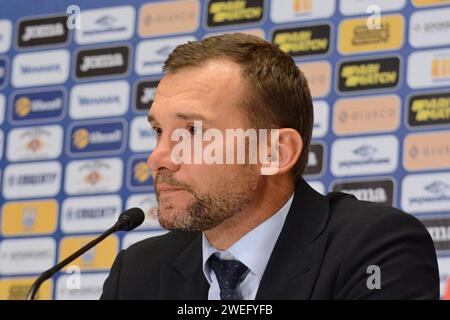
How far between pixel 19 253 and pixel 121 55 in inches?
39.8

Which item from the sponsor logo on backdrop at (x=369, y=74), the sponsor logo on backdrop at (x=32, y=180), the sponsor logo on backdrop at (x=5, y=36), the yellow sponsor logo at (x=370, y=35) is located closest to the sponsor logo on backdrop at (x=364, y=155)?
the sponsor logo on backdrop at (x=369, y=74)

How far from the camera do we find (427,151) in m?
3.58

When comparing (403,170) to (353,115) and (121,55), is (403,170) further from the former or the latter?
(121,55)

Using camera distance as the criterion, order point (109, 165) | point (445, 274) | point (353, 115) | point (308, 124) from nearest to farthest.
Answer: point (308, 124), point (445, 274), point (353, 115), point (109, 165)

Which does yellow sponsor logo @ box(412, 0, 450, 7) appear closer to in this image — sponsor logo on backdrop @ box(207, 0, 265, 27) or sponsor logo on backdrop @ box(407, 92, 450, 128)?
sponsor logo on backdrop @ box(407, 92, 450, 128)

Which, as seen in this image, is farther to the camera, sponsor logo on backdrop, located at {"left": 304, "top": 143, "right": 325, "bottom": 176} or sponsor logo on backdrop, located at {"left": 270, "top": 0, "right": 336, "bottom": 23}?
sponsor logo on backdrop, located at {"left": 270, "top": 0, "right": 336, "bottom": 23}

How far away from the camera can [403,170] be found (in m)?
3.59

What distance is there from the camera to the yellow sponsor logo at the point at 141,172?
4.05 meters

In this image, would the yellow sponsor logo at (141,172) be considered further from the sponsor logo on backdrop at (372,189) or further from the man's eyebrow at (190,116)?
the man's eyebrow at (190,116)

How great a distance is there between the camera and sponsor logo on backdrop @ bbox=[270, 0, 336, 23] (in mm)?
3875

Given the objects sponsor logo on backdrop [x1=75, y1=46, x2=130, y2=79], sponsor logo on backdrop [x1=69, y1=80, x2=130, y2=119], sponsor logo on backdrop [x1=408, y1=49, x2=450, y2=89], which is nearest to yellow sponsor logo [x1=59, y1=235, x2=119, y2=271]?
sponsor logo on backdrop [x1=69, y1=80, x2=130, y2=119]

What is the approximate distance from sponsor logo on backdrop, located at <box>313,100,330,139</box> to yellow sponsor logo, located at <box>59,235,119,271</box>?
101 centimetres

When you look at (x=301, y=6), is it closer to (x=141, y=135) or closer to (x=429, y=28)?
(x=429, y=28)
